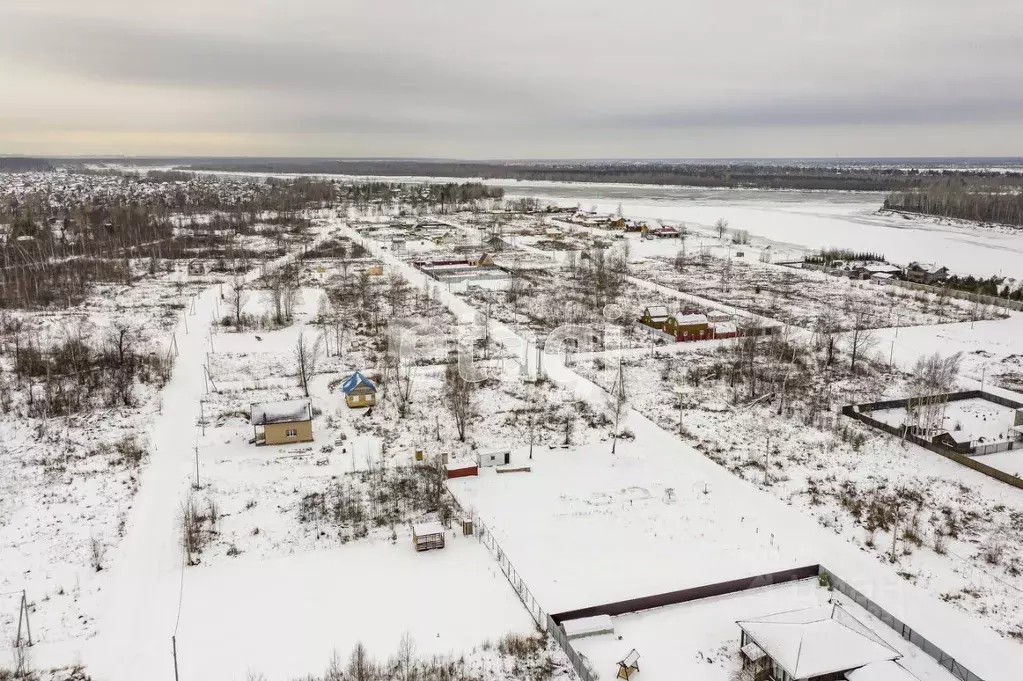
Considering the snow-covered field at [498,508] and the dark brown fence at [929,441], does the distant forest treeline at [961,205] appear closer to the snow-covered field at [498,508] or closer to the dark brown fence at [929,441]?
the snow-covered field at [498,508]

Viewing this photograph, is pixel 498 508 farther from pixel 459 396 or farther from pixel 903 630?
pixel 903 630

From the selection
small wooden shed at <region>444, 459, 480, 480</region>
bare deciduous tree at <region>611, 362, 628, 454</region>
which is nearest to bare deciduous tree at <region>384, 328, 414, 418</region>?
small wooden shed at <region>444, 459, 480, 480</region>

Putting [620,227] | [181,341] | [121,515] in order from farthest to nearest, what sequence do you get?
[620,227] → [181,341] → [121,515]

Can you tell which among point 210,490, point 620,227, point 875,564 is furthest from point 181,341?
point 620,227

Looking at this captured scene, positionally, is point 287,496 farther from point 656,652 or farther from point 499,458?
point 656,652

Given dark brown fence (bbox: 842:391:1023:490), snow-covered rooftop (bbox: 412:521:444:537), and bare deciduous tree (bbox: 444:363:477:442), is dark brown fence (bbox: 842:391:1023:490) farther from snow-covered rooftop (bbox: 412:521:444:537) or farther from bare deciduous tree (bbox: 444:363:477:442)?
snow-covered rooftop (bbox: 412:521:444:537)

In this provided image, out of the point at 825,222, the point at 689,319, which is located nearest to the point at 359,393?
the point at 689,319
